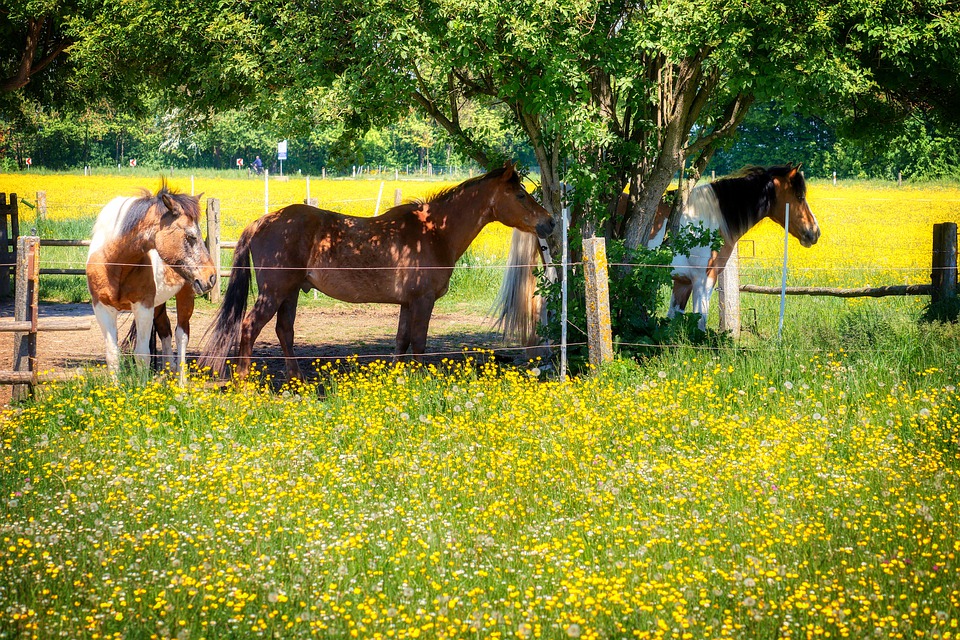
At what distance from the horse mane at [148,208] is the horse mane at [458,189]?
2.23 metres

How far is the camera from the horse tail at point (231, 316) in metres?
8.64

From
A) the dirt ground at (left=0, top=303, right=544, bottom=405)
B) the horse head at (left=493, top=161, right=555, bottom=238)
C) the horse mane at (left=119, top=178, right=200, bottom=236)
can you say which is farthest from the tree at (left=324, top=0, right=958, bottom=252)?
the dirt ground at (left=0, top=303, right=544, bottom=405)

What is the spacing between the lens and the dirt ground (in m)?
10.3

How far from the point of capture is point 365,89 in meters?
7.94

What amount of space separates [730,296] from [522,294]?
2858mm

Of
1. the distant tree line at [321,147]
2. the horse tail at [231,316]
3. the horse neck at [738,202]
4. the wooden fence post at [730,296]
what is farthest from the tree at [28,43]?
the distant tree line at [321,147]

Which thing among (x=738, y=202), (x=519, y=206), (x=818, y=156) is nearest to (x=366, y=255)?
(x=519, y=206)

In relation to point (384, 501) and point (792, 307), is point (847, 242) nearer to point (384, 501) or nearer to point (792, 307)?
point (792, 307)

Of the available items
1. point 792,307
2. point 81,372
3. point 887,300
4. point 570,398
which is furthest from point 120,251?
point 887,300

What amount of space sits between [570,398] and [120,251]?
4.32 m

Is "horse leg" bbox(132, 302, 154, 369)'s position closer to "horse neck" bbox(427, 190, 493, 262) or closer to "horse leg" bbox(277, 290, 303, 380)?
"horse leg" bbox(277, 290, 303, 380)

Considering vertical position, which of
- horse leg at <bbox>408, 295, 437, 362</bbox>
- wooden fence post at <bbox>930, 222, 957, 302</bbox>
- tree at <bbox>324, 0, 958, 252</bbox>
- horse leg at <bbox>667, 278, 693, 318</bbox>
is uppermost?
tree at <bbox>324, 0, 958, 252</bbox>

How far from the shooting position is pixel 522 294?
10.4 m

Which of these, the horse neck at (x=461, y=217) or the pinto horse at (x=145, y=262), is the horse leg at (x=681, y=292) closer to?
the horse neck at (x=461, y=217)
